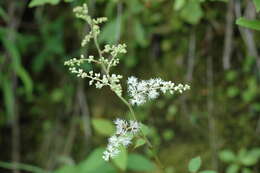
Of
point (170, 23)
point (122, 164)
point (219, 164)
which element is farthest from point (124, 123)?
point (170, 23)

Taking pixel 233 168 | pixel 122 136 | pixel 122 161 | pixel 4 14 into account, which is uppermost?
pixel 4 14

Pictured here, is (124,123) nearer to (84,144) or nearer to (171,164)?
(171,164)

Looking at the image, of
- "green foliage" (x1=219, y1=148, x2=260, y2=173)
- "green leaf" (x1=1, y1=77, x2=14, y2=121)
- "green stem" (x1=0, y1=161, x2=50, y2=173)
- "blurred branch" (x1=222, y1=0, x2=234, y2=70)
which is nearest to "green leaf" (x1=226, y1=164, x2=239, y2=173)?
"green foliage" (x1=219, y1=148, x2=260, y2=173)

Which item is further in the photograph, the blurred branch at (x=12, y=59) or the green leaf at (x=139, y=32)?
the blurred branch at (x=12, y=59)

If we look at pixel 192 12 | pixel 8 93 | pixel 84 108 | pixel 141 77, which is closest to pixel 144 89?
pixel 192 12

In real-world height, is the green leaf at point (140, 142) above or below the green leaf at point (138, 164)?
below

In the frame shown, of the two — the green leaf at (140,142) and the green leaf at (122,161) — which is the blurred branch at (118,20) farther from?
the green leaf at (140,142)

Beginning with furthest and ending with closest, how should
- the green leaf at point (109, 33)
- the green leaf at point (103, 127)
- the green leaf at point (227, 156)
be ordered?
the green leaf at point (109, 33)
the green leaf at point (227, 156)
the green leaf at point (103, 127)

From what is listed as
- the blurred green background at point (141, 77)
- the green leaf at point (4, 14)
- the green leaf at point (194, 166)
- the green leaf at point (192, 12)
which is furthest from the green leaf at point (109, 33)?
the green leaf at point (194, 166)

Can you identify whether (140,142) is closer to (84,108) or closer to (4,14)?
(4,14)
